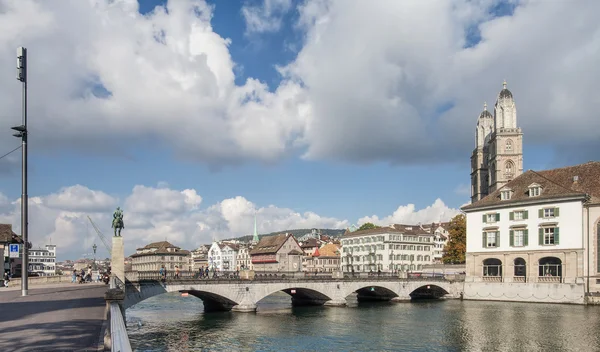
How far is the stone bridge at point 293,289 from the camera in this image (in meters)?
45.6

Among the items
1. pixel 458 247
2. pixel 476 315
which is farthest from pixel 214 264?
pixel 476 315

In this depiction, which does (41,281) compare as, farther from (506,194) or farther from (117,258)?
(506,194)

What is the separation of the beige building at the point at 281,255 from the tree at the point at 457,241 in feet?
147

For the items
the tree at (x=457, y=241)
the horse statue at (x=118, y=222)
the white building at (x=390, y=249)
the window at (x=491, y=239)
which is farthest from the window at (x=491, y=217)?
the horse statue at (x=118, y=222)

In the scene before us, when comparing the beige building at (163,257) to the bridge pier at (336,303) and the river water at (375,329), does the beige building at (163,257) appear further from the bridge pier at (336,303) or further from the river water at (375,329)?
the bridge pier at (336,303)

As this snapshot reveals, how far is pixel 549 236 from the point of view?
61219mm

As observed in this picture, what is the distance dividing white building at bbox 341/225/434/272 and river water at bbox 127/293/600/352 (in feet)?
163

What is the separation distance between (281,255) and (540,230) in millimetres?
79728

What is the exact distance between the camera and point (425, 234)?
11562 centimetres

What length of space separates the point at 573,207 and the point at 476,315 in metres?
20.3

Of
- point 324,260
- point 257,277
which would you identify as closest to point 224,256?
point 324,260

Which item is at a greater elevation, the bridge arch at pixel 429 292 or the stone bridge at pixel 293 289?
the stone bridge at pixel 293 289

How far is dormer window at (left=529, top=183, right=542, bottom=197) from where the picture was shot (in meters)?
62.8

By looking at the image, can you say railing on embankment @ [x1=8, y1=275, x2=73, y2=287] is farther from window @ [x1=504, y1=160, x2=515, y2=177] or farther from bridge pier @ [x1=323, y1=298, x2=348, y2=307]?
window @ [x1=504, y1=160, x2=515, y2=177]
